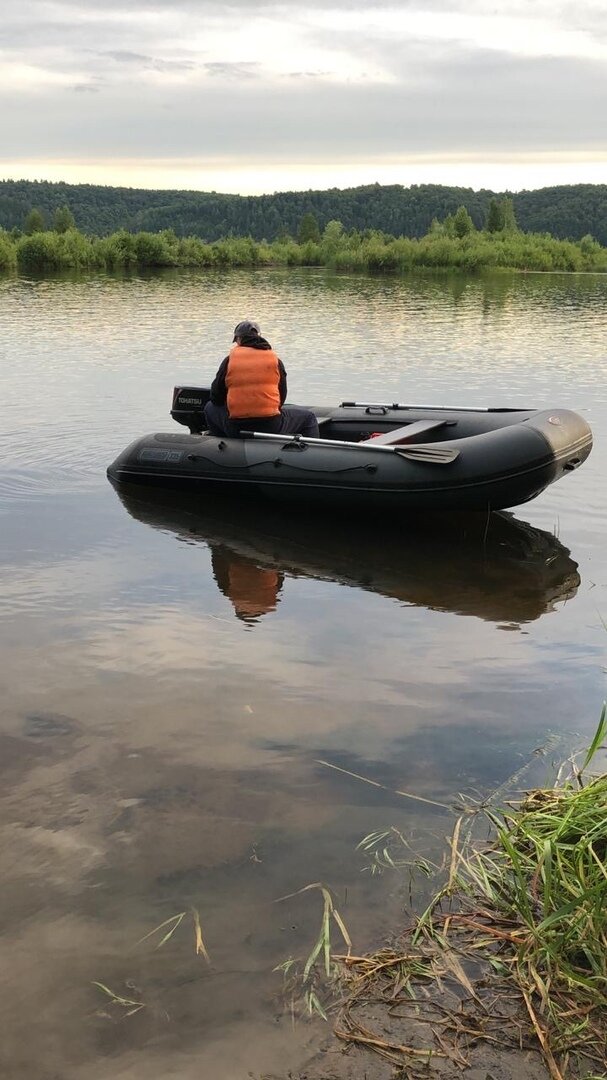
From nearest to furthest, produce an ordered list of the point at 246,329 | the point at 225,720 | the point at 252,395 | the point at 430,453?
the point at 225,720 → the point at 430,453 → the point at 246,329 → the point at 252,395

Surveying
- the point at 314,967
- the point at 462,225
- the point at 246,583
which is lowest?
the point at 246,583

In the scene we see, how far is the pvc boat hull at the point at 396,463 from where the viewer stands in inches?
246

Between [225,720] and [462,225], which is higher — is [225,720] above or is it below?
below

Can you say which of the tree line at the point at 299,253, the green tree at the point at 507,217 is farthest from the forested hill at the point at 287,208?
the tree line at the point at 299,253

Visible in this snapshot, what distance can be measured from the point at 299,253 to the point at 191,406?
149ft

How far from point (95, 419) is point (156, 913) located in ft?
26.6

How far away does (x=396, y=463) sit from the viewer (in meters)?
6.48

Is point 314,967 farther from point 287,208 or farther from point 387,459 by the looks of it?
point 287,208

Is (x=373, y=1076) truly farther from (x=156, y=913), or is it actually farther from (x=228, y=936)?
(x=156, y=913)

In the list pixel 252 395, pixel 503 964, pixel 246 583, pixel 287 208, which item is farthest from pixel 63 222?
pixel 503 964

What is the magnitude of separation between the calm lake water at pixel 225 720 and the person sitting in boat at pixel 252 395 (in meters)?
0.69

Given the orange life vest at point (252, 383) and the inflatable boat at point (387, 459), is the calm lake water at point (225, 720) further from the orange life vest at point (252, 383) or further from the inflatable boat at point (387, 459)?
the orange life vest at point (252, 383)

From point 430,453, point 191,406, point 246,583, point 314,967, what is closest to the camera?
point 314,967

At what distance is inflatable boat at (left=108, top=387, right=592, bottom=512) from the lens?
20.5 feet
